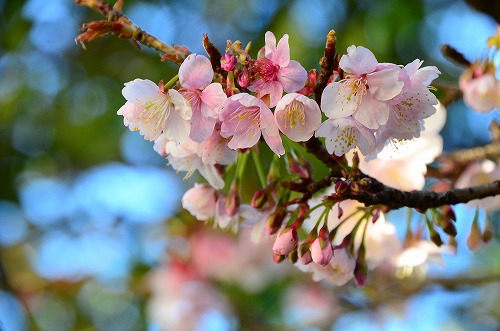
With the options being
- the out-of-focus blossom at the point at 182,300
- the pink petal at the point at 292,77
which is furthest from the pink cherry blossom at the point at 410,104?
the out-of-focus blossom at the point at 182,300

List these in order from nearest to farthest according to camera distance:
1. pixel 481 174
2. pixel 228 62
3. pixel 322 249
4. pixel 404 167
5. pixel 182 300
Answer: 1. pixel 228 62
2. pixel 322 249
3. pixel 404 167
4. pixel 481 174
5. pixel 182 300

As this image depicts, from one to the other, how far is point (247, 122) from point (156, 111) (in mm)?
124

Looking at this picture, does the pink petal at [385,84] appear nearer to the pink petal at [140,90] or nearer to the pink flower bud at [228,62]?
the pink flower bud at [228,62]

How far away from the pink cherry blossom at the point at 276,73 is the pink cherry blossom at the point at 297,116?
0.06 ft

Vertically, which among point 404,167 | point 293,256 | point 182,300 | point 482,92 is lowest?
point 182,300

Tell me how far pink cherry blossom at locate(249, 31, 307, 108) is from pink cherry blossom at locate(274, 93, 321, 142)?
0.06 ft

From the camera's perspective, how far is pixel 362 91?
2.85 ft

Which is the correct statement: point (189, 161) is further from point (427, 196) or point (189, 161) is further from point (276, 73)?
point (427, 196)

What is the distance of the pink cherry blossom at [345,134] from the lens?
2.87 ft

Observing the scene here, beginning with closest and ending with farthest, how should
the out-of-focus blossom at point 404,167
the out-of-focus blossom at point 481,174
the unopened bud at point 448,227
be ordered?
the unopened bud at point 448,227, the out-of-focus blossom at point 404,167, the out-of-focus blossom at point 481,174

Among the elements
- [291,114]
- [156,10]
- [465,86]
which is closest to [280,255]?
[291,114]

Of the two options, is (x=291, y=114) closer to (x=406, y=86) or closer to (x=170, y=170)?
(x=406, y=86)

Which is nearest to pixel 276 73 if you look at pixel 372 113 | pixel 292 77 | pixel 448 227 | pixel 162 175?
pixel 292 77

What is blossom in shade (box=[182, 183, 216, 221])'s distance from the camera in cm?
112
